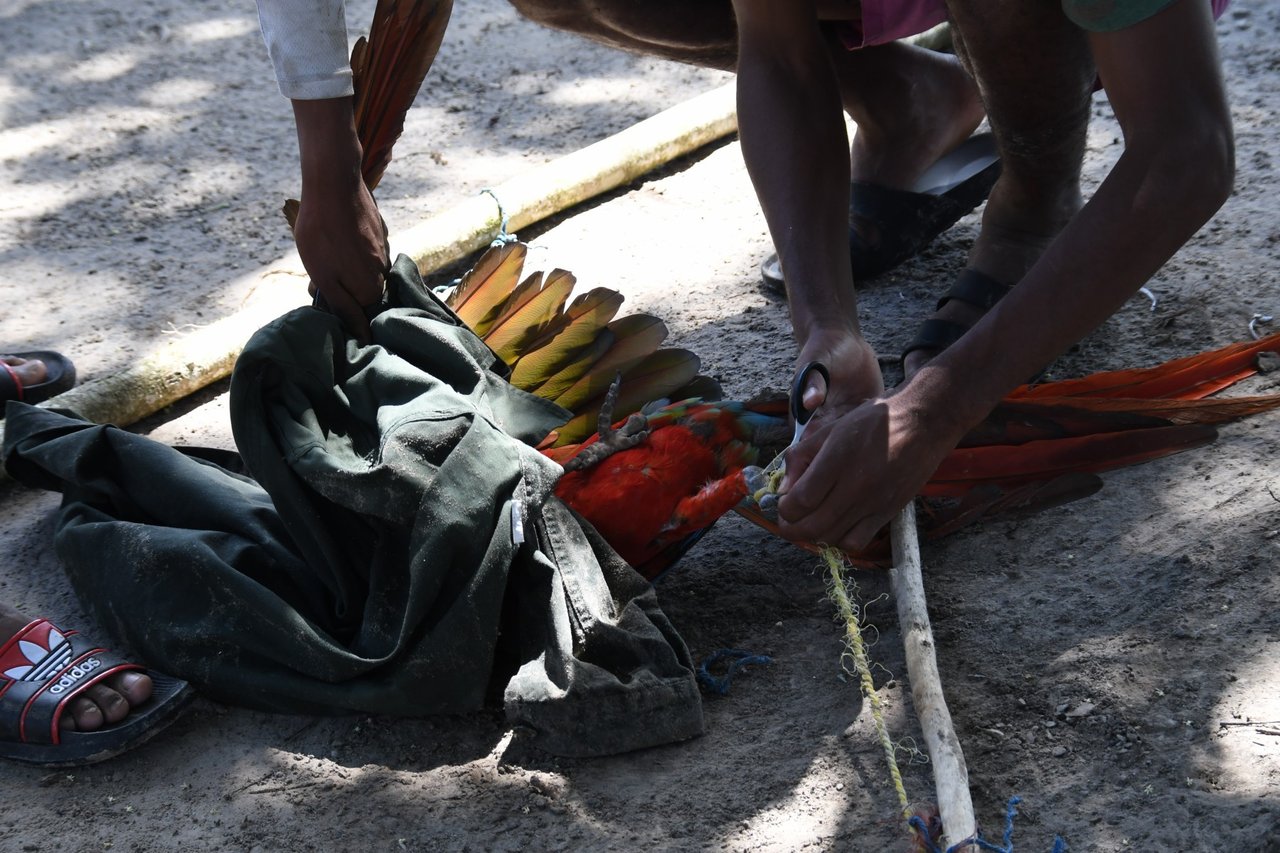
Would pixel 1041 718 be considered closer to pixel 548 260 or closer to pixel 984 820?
pixel 984 820

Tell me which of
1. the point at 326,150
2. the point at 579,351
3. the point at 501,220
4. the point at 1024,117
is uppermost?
the point at 326,150

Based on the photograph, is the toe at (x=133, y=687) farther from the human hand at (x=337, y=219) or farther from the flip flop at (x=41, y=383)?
the flip flop at (x=41, y=383)

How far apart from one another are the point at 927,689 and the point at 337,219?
1.24m

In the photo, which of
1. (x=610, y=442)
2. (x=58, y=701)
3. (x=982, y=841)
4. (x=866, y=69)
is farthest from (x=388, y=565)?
(x=866, y=69)

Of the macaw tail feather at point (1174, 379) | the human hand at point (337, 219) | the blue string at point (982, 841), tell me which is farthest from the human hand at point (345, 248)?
the blue string at point (982, 841)

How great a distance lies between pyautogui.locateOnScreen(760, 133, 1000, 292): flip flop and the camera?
2703mm

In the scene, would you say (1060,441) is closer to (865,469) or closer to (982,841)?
(865,469)

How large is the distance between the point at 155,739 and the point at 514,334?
975mm

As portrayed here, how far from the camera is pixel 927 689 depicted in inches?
61.9

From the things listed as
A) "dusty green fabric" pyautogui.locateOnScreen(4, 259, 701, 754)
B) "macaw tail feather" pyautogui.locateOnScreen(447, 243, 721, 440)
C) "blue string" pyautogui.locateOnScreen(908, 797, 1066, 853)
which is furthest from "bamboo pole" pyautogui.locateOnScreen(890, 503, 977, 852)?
"macaw tail feather" pyautogui.locateOnScreen(447, 243, 721, 440)

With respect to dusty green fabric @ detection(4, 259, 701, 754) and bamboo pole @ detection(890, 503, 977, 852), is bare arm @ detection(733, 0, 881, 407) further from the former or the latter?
dusty green fabric @ detection(4, 259, 701, 754)

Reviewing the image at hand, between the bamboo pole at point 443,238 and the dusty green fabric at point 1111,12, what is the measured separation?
1.82 m

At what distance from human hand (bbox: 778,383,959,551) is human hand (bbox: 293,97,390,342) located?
93 centimetres

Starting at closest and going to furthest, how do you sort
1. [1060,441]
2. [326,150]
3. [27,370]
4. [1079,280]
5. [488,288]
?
[1079,280] → [1060,441] → [326,150] → [488,288] → [27,370]
